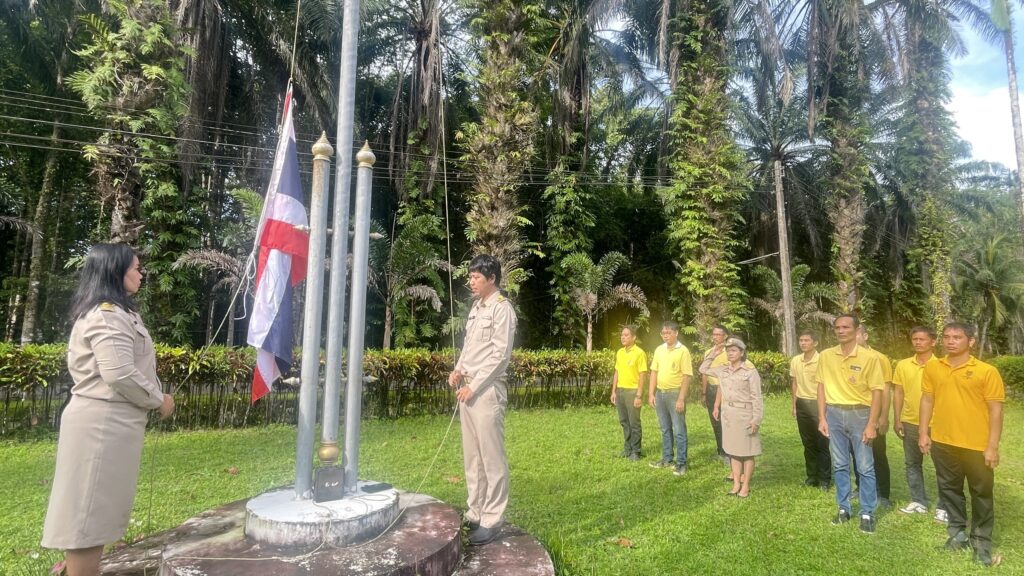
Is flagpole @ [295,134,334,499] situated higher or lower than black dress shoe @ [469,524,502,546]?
higher

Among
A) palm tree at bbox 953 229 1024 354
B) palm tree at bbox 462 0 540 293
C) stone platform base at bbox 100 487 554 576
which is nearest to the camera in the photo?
stone platform base at bbox 100 487 554 576

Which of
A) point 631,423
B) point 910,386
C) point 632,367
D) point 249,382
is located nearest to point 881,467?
point 910,386

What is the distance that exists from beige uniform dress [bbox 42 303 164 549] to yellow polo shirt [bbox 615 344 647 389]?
543 centimetres

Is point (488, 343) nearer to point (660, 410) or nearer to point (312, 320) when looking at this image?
point (312, 320)

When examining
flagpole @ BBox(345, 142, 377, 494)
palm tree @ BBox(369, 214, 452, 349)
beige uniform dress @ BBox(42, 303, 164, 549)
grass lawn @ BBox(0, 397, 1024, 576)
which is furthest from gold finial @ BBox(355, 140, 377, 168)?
palm tree @ BBox(369, 214, 452, 349)

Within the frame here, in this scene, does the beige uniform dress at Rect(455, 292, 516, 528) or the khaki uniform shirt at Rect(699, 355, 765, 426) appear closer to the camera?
the beige uniform dress at Rect(455, 292, 516, 528)

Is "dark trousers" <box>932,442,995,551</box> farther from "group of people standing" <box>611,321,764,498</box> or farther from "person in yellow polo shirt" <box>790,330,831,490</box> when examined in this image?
"person in yellow polo shirt" <box>790,330,831,490</box>

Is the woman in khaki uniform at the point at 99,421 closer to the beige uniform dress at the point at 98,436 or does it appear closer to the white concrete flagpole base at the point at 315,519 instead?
the beige uniform dress at the point at 98,436

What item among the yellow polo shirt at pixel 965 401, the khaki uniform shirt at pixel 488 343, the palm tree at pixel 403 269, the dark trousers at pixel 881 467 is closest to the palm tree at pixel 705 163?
the palm tree at pixel 403 269

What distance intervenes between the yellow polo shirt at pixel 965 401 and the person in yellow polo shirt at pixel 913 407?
40.5 inches

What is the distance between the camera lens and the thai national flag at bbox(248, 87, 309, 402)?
9.72ft

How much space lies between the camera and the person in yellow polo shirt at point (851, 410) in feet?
14.5

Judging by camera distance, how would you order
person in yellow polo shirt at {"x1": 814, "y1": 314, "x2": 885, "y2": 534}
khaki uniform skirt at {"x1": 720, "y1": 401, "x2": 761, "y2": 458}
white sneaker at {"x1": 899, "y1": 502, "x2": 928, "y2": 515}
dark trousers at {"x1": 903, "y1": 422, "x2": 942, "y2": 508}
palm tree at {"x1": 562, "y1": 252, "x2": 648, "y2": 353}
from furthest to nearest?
palm tree at {"x1": 562, "y1": 252, "x2": 648, "y2": 353}, khaki uniform skirt at {"x1": 720, "y1": 401, "x2": 761, "y2": 458}, dark trousers at {"x1": 903, "y1": 422, "x2": 942, "y2": 508}, white sneaker at {"x1": 899, "y1": 502, "x2": 928, "y2": 515}, person in yellow polo shirt at {"x1": 814, "y1": 314, "x2": 885, "y2": 534}

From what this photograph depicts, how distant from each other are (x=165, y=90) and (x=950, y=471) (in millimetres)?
10881
